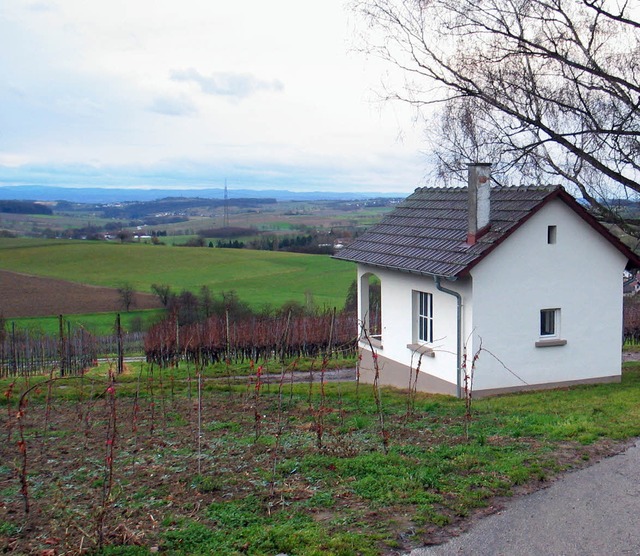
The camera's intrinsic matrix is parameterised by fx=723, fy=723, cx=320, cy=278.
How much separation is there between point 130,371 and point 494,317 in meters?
13.2

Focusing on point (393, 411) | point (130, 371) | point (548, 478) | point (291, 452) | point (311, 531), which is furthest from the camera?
point (130, 371)

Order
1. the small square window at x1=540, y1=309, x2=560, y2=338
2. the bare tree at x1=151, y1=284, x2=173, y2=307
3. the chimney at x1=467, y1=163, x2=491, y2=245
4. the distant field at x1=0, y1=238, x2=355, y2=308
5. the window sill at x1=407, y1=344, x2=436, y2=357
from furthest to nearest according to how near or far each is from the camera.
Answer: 1. the distant field at x1=0, y1=238, x2=355, y2=308
2. the bare tree at x1=151, y1=284, x2=173, y2=307
3. the window sill at x1=407, y1=344, x2=436, y2=357
4. the small square window at x1=540, y1=309, x2=560, y2=338
5. the chimney at x1=467, y1=163, x2=491, y2=245

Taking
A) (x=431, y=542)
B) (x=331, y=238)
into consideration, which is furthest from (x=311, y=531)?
(x=331, y=238)

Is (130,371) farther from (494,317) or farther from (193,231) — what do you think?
(193,231)

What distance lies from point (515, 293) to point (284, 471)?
7366 millimetres

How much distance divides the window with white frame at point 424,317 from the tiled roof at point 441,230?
0.86 meters

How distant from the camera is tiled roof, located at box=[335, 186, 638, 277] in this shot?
43.9 feet

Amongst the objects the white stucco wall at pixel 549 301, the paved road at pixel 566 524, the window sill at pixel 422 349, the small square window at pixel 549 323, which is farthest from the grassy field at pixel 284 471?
the window sill at pixel 422 349

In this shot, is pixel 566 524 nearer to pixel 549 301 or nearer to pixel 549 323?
pixel 549 301

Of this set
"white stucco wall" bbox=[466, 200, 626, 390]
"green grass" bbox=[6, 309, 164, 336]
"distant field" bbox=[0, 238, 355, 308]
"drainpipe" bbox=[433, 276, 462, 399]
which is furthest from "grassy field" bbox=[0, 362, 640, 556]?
"distant field" bbox=[0, 238, 355, 308]

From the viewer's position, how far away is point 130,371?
2272 centimetres

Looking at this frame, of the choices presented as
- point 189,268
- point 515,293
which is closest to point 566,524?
point 515,293

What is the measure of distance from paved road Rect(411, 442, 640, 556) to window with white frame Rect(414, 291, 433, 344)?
721 centimetres

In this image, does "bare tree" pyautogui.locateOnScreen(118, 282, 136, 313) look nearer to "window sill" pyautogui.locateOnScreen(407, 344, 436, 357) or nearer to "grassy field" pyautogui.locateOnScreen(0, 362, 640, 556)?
"window sill" pyautogui.locateOnScreen(407, 344, 436, 357)
